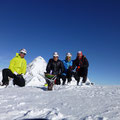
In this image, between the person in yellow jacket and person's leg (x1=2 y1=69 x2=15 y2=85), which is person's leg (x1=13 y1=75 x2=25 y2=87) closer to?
the person in yellow jacket

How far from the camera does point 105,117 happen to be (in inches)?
Result: 82.8

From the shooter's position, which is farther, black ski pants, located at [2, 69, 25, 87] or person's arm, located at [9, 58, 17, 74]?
person's arm, located at [9, 58, 17, 74]

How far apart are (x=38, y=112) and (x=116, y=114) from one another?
1.29 meters

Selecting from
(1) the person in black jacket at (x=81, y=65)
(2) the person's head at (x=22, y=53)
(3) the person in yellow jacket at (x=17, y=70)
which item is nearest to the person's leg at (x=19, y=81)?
Result: (3) the person in yellow jacket at (x=17, y=70)

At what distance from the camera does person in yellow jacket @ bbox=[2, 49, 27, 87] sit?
739cm

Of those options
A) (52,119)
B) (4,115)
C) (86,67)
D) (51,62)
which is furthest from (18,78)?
(52,119)

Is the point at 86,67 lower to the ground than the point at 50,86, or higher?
higher

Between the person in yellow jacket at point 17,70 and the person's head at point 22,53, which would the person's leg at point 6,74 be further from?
the person's head at point 22,53

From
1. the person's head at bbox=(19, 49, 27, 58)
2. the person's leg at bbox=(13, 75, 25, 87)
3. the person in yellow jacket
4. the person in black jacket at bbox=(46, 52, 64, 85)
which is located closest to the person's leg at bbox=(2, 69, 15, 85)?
the person in yellow jacket

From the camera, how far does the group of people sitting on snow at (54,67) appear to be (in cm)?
735

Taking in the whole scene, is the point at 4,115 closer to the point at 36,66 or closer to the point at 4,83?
the point at 4,83

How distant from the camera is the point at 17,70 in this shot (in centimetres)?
775

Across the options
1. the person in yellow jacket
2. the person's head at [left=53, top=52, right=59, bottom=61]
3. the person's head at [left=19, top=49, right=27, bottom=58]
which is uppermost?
the person's head at [left=19, top=49, right=27, bottom=58]

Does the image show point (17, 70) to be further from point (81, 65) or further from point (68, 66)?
point (81, 65)
